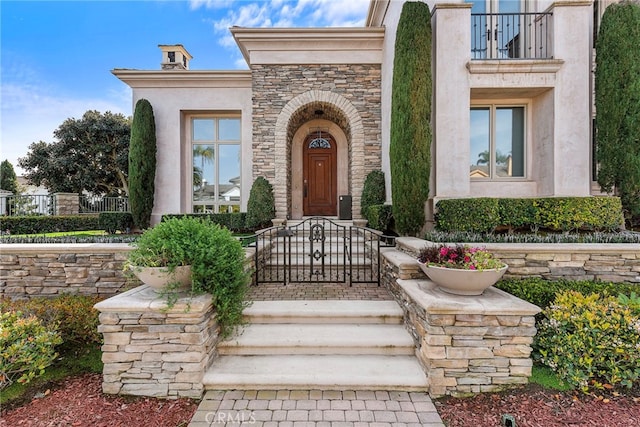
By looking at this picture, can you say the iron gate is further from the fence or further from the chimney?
the fence

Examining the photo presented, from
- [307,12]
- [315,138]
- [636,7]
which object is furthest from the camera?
[315,138]

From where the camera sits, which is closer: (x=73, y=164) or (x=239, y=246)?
(x=239, y=246)

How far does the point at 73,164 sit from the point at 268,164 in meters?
14.8

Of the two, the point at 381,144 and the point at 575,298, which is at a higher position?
the point at 381,144

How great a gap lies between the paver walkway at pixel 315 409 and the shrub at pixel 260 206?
5.19 meters

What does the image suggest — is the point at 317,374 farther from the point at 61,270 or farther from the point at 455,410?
the point at 61,270

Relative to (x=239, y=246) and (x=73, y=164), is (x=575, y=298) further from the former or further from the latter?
(x=73, y=164)

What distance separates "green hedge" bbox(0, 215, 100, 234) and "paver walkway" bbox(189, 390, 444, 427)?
975 cm

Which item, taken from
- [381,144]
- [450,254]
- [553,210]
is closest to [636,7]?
[553,210]

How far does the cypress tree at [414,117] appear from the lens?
5008mm

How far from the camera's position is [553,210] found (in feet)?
15.7

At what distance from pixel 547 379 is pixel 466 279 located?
3.88 ft

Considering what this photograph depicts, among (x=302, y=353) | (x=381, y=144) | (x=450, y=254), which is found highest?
(x=381, y=144)

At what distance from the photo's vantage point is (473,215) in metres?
4.74
